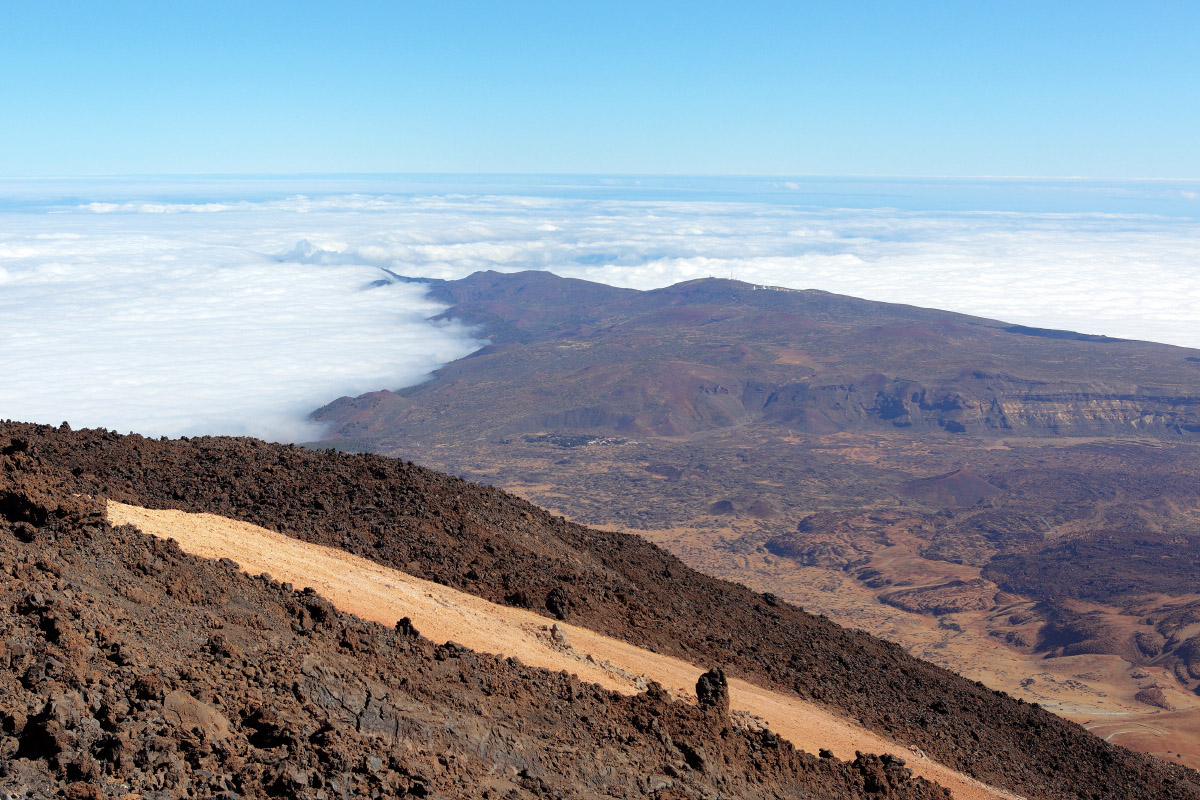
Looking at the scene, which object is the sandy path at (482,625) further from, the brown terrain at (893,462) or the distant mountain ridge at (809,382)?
the distant mountain ridge at (809,382)

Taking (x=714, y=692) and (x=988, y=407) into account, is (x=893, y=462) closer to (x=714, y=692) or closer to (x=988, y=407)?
(x=988, y=407)

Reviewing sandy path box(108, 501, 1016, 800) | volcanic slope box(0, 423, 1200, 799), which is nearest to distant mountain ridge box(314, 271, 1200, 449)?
volcanic slope box(0, 423, 1200, 799)

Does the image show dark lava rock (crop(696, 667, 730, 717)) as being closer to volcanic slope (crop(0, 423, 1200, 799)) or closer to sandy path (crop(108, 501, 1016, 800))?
sandy path (crop(108, 501, 1016, 800))

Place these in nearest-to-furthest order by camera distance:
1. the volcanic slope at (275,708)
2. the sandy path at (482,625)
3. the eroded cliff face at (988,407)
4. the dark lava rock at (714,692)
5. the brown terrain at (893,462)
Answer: the volcanic slope at (275,708)
the dark lava rock at (714,692)
the sandy path at (482,625)
the brown terrain at (893,462)
the eroded cliff face at (988,407)

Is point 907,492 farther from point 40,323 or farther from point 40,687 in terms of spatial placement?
point 40,323

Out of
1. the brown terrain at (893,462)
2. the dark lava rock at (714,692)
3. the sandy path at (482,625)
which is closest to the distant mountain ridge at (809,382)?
the brown terrain at (893,462)

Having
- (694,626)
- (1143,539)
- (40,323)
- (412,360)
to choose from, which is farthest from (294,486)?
(40,323)

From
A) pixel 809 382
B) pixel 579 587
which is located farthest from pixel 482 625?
pixel 809 382
